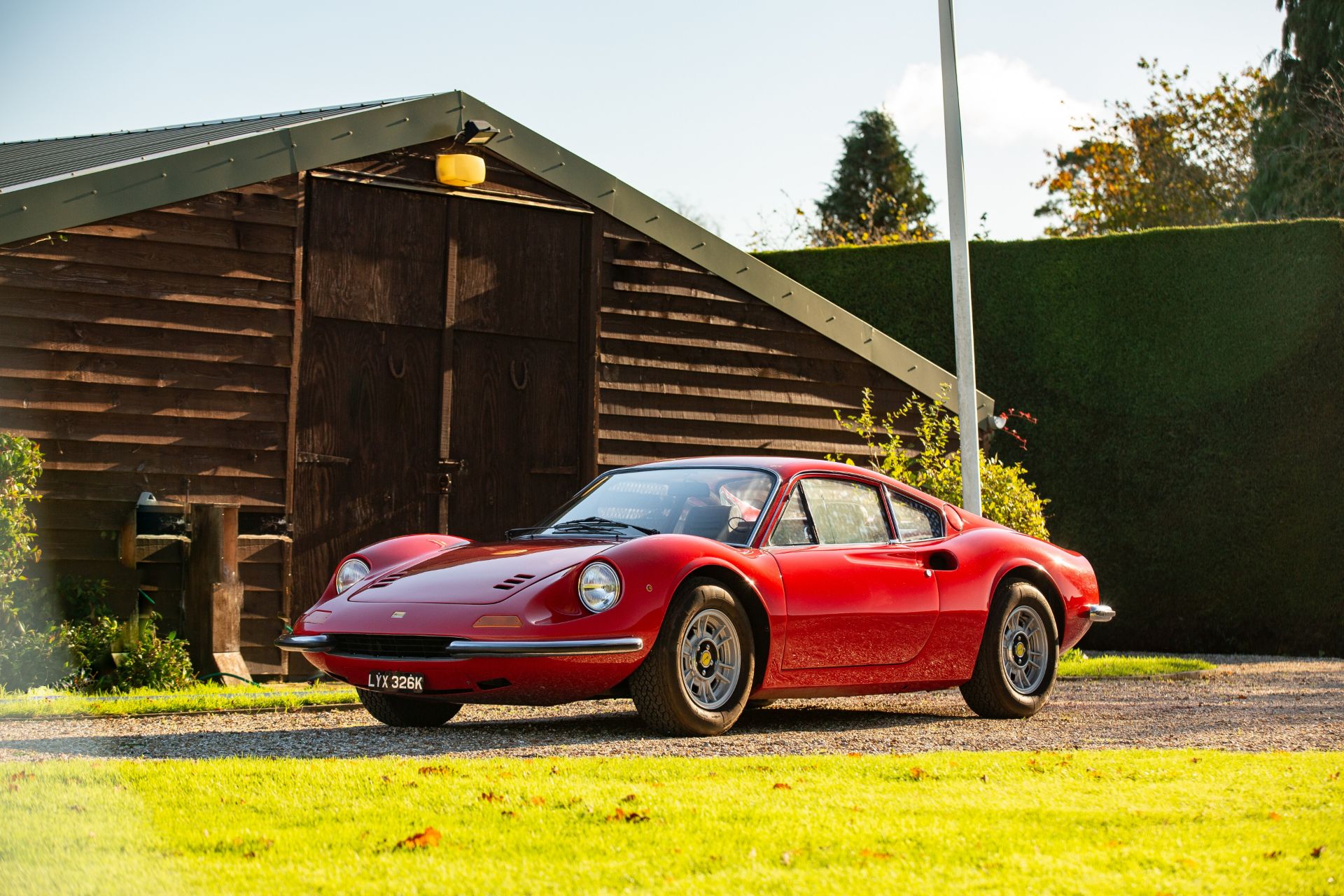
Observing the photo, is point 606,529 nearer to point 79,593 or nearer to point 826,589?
point 826,589

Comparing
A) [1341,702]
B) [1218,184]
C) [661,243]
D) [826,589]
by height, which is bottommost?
[1341,702]

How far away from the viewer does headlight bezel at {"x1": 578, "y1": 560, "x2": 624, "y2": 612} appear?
21.4 feet

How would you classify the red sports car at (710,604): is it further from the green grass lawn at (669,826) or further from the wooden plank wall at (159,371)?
the wooden plank wall at (159,371)

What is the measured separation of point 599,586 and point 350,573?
1.72m

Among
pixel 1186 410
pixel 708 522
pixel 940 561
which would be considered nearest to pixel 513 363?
pixel 708 522

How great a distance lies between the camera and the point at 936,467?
14000 millimetres

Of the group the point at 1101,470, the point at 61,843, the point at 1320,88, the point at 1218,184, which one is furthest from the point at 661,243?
the point at 1218,184

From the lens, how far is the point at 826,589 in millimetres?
7406

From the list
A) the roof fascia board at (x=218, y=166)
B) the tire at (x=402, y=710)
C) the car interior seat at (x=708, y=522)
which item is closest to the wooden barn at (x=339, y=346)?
the roof fascia board at (x=218, y=166)

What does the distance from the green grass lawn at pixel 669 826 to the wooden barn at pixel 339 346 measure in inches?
179

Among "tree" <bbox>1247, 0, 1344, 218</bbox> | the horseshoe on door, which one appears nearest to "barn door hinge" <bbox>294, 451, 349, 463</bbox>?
the horseshoe on door

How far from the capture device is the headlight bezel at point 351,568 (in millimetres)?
7598

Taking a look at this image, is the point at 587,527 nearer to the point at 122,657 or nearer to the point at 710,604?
the point at 710,604

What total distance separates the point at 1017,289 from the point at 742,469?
9706 millimetres
